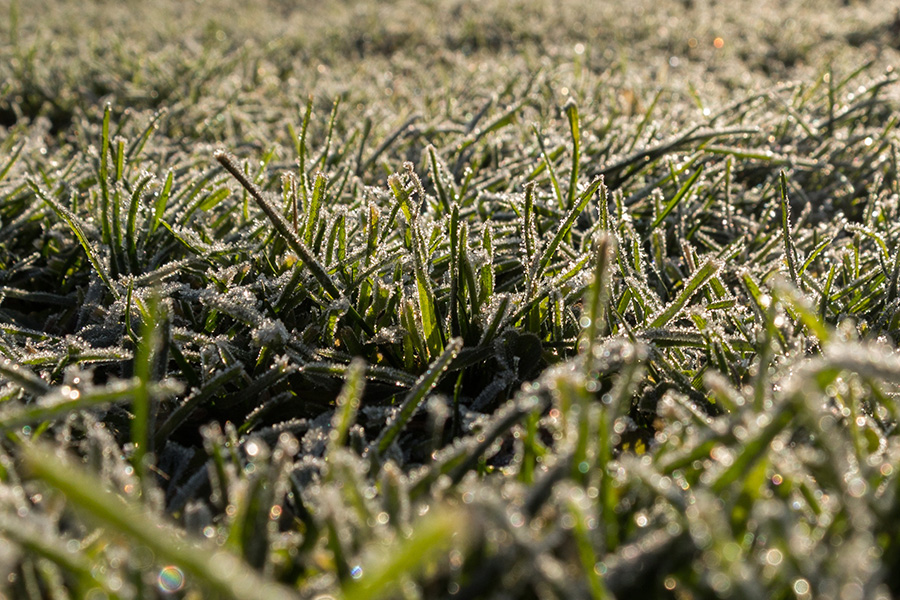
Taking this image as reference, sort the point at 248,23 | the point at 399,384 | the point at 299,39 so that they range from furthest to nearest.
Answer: the point at 248,23 → the point at 299,39 → the point at 399,384

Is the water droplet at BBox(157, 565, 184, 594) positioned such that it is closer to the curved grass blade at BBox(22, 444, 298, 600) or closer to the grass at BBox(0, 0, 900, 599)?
the grass at BBox(0, 0, 900, 599)

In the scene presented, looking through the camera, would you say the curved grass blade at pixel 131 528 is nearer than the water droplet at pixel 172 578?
Yes

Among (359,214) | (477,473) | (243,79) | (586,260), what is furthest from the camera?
(243,79)

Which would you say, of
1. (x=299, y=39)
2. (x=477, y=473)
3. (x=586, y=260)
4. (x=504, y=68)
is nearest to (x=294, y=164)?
(x=586, y=260)

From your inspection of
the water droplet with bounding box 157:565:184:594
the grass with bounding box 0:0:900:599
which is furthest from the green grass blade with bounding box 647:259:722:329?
the water droplet with bounding box 157:565:184:594

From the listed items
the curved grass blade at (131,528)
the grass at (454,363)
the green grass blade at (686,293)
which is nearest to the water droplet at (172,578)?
the grass at (454,363)

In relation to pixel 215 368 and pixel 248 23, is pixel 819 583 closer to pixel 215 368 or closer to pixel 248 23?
pixel 215 368

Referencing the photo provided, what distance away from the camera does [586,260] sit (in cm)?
119

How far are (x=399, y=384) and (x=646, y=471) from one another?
19.9 inches

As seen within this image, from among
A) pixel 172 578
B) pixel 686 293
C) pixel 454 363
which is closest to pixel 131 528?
pixel 172 578

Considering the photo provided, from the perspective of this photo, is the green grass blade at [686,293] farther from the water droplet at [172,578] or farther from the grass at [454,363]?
the water droplet at [172,578]

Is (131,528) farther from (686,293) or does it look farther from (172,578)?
(686,293)

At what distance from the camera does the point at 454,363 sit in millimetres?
1084

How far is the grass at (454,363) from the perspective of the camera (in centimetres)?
61
